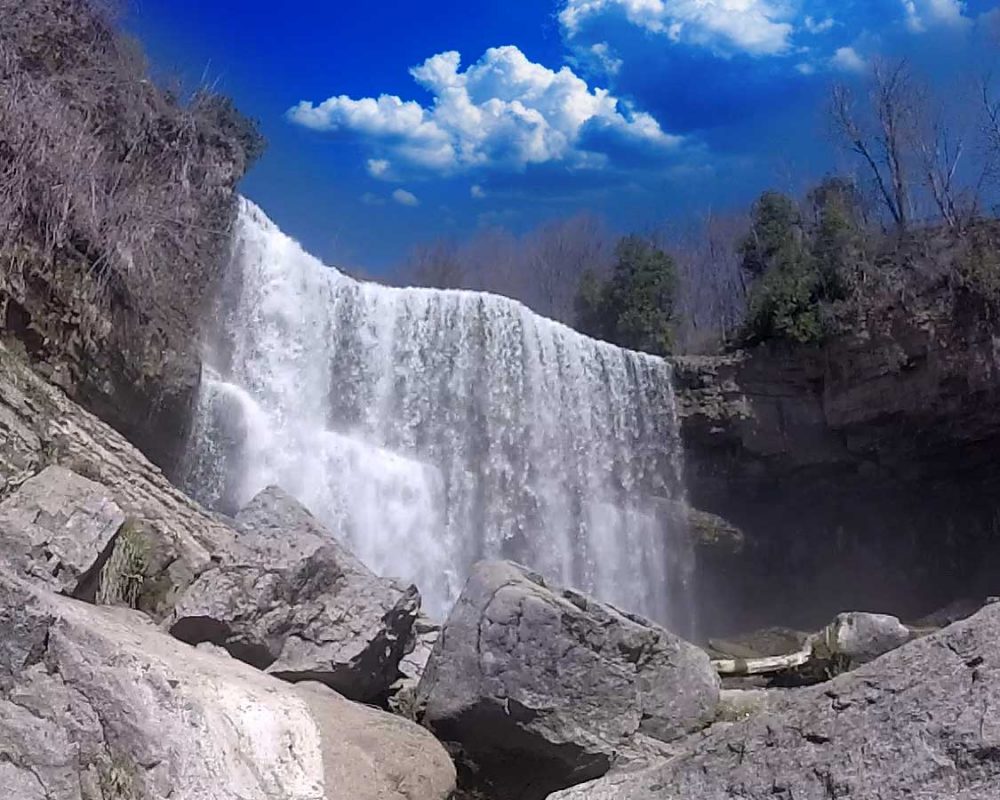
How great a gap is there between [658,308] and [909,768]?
25.9m

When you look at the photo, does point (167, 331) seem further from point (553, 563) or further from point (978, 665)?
point (978, 665)

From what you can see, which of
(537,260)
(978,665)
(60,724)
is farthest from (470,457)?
(537,260)

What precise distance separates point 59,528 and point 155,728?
2.40m

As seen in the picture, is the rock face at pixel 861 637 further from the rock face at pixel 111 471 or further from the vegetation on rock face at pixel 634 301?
the vegetation on rock face at pixel 634 301

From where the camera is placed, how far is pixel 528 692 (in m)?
7.04

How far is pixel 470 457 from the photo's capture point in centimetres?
1939

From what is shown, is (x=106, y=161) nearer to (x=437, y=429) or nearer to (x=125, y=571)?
(x=125, y=571)

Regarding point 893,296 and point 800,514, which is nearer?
point 893,296

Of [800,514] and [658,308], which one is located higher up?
[658,308]

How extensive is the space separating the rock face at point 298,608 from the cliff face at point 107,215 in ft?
11.6

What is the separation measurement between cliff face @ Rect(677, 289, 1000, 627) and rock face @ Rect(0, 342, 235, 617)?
15.6m

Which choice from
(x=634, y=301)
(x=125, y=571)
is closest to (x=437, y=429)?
(x=634, y=301)

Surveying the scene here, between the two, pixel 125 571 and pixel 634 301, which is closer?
pixel 125 571

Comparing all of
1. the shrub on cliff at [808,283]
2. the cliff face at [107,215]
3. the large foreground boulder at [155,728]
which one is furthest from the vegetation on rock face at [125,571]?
the shrub on cliff at [808,283]
